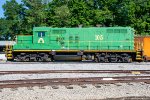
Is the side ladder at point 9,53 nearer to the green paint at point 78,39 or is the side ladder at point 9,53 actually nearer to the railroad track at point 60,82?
the green paint at point 78,39

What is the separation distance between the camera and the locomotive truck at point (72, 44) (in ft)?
89.8

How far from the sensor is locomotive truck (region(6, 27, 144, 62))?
2738 cm

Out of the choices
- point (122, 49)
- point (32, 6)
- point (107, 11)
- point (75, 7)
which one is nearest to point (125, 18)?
point (107, 11)

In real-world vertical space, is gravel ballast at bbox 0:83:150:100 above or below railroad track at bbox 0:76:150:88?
below

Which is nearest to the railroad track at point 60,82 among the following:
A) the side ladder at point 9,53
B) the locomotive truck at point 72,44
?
the locomotive truck at point 72,44

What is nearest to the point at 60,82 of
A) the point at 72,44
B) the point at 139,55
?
the point at 72,44

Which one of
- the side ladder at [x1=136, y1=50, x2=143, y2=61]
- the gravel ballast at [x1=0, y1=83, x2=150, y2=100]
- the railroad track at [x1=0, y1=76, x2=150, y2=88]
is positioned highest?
the side ladder at [x1=136, y1=50, x2=143, y2=61]

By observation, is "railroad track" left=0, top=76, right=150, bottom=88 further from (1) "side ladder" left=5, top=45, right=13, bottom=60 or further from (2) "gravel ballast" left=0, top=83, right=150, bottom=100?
(1) "side ladder" left=5, top=45, right=13, bottom=60

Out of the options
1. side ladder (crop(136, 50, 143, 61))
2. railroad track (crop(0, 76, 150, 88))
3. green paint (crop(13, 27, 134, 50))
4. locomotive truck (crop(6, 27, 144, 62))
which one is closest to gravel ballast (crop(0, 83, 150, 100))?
railroad track (crop(0, 76, 150, 88))

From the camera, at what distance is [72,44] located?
27734 millimetres

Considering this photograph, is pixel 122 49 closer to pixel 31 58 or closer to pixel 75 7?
pixel 31 58

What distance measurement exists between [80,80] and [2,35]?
7932cm

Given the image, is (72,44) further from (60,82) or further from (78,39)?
(60,82)

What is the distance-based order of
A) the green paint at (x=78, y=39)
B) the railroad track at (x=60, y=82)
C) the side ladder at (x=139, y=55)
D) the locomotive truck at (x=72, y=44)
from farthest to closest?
1. the green paint at (x=78, y=39)
2. the locomotive truck at (x=72, y=44)
3. the side ladder at (x=139, y=55)
4. the railroad track at (x=60, y=82)
